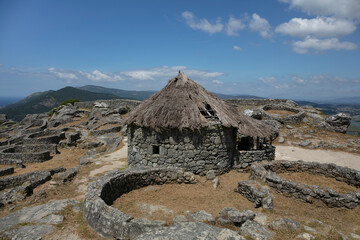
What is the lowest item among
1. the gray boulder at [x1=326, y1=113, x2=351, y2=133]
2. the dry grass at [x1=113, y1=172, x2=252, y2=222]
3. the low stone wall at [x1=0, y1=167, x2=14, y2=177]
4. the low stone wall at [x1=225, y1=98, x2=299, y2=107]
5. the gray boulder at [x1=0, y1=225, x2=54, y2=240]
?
the low stone wall at [x1=0, y1=167, x2=14, y2=177]

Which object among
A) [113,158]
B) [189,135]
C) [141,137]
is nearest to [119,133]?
[113,158]

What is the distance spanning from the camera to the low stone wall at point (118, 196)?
678 cm

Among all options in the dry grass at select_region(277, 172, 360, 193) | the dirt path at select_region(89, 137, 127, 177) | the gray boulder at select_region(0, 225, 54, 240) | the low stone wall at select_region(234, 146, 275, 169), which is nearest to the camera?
the gray boulder at select_region(0, 225, 54, 240)

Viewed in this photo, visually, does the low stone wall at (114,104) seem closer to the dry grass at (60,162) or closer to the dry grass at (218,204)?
the dry grass at (60,162)

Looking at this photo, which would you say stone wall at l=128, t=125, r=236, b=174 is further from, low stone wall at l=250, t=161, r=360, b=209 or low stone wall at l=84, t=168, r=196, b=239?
low stone wall at l=250, t=161, r=360, b=209

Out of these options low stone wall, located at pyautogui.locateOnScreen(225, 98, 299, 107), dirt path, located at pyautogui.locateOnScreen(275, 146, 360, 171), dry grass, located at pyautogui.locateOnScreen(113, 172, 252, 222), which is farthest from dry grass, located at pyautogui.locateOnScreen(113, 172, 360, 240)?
low stone wall, located at pyautogui.locateOnScreen(225, 98, 299, 107)

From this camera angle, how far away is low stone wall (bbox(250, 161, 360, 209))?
9.44 meters

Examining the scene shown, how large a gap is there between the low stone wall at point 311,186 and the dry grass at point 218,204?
276 mm

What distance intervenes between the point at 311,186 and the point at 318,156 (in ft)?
34.6

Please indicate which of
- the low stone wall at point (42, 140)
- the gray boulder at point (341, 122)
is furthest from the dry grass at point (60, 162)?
the gray boulder at point (341, 122)

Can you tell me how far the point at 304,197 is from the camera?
10016mm

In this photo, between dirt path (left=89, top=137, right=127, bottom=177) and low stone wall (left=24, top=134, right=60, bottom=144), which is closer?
dirt path (left=89, top=137, right=127, bottom=177)

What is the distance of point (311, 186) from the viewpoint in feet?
33.4

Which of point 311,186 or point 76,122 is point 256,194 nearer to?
point 311,186
